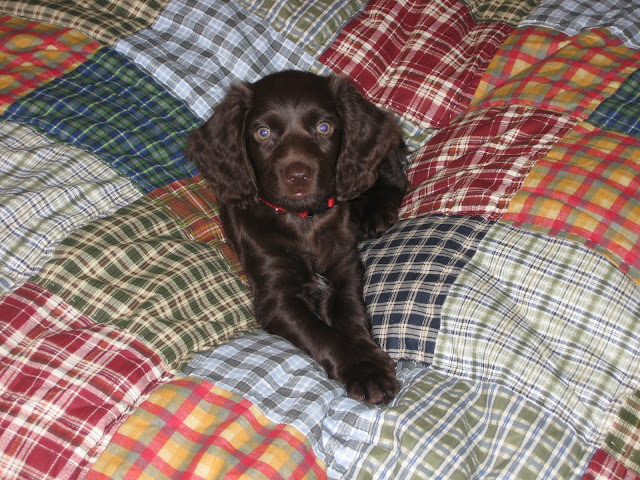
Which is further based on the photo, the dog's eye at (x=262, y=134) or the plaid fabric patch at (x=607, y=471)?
the dog's eye at (x=262, y=134)

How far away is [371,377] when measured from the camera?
1744mm

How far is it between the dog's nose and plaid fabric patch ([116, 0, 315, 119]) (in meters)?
0.70

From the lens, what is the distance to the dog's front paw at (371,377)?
172cm

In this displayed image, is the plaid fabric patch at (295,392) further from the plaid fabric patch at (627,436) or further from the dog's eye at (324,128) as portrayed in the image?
the dog's eye at (324,128)

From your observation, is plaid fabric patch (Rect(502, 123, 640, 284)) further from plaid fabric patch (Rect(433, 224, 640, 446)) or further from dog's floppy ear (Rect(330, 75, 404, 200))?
dog's floppy ear (Rect(330, 75, 404, 200))

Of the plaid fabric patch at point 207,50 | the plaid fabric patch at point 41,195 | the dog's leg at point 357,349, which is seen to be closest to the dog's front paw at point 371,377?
the dog's leg at point 357,349

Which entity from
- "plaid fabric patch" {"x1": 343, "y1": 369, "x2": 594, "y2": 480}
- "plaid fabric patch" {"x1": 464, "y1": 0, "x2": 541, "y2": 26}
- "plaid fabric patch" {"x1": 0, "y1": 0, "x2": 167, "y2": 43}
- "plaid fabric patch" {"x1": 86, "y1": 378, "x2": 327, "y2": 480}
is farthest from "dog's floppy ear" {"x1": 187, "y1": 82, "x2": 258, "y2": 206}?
"plaid fabric patch" {"x1": 464, "y1": 0, "x2": 541, "y2": 26}

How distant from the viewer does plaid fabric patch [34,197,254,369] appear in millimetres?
1707

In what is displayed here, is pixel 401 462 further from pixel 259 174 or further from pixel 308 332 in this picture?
pixel 259 174

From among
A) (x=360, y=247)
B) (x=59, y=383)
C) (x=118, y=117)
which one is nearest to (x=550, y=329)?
(x=360, y=247)

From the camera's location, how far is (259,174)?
6.95 feet

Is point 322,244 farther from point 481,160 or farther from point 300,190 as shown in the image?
point 481,160

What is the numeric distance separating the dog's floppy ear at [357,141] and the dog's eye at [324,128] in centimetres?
7

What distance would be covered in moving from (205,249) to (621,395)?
1.29m
